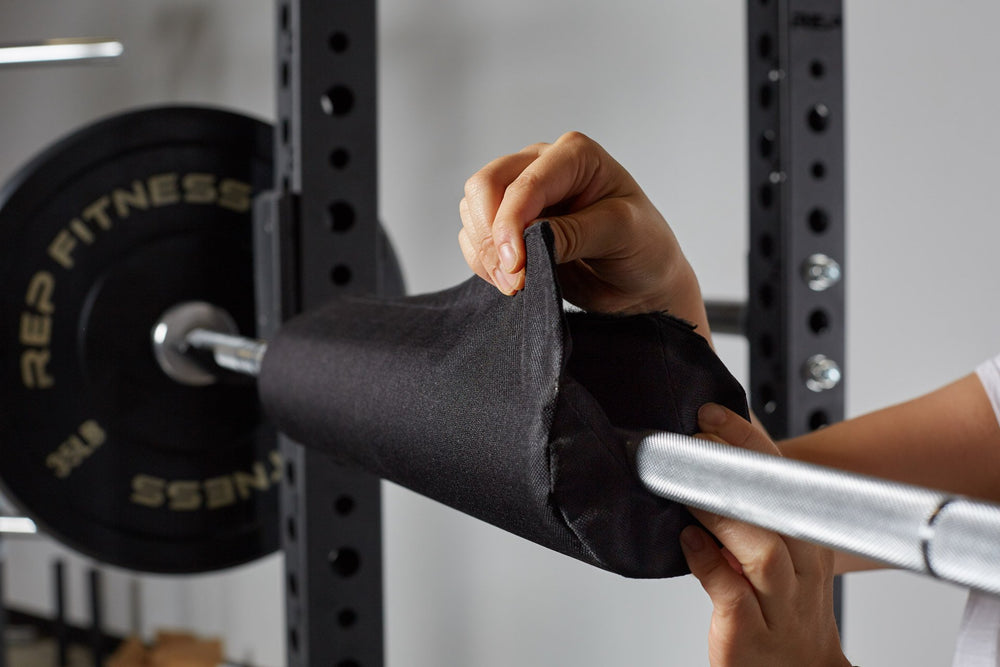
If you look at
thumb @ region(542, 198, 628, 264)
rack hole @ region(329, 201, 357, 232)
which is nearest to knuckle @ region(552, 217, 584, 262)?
thumb @ region(542, 198, 628, 264)

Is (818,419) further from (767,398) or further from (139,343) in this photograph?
(139,343)

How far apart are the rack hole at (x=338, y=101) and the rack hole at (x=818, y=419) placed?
56 cm

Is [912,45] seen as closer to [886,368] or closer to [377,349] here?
[886,368]

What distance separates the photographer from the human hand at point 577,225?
40 cm

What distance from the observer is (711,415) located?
1.29ft

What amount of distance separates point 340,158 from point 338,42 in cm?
11

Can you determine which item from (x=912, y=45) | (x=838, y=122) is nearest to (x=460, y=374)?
(x=838, y=122)

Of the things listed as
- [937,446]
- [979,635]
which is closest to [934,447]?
[937,446]

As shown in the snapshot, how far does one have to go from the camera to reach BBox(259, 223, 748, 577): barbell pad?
1.18 feet

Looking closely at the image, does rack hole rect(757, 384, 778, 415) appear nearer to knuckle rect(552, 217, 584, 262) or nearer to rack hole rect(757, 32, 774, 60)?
rack hole rect(757, 32, 774, 60)

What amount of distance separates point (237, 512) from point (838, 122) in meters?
0.90

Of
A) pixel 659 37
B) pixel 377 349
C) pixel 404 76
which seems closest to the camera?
pixel 377 349

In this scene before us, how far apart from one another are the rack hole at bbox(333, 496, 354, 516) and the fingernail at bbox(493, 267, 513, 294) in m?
0.63

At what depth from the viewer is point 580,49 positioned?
1.41 m
